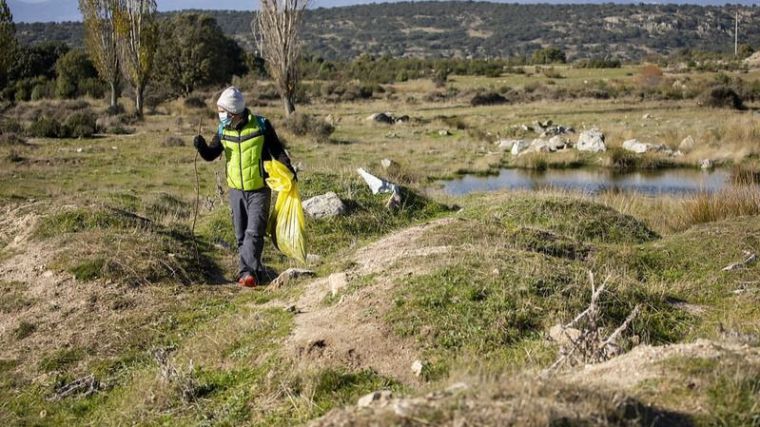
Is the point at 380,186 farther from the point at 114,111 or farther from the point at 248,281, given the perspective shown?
the point at 114,111

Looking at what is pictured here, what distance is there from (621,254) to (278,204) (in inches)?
161

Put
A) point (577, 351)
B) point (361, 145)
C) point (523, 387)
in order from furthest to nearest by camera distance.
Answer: point (361, 145) → point (577, 351) → point (523, 387)

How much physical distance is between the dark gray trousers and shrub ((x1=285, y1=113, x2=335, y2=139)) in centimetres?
1909

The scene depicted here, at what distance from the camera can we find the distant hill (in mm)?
129000

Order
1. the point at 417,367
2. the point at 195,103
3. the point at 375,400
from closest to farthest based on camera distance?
the point at 375,400, the point at 417,367, the point at 195,103

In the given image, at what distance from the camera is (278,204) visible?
28.7 feet

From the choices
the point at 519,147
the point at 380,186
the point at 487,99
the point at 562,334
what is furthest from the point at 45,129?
the point at 562,334

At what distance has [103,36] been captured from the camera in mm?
37156

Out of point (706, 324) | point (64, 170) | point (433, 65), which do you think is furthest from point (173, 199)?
point (433, 65)

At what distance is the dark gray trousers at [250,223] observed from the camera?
28.1 feet

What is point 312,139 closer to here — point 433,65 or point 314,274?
point 314,274

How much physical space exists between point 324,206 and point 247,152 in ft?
13.0

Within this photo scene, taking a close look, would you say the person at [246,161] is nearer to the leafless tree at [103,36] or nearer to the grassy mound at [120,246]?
the grassy mound at [120,246]

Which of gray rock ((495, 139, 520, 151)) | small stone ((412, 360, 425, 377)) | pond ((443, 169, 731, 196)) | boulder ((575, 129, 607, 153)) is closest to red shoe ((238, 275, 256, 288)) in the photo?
small stone ((412, 360, 425, 377))
